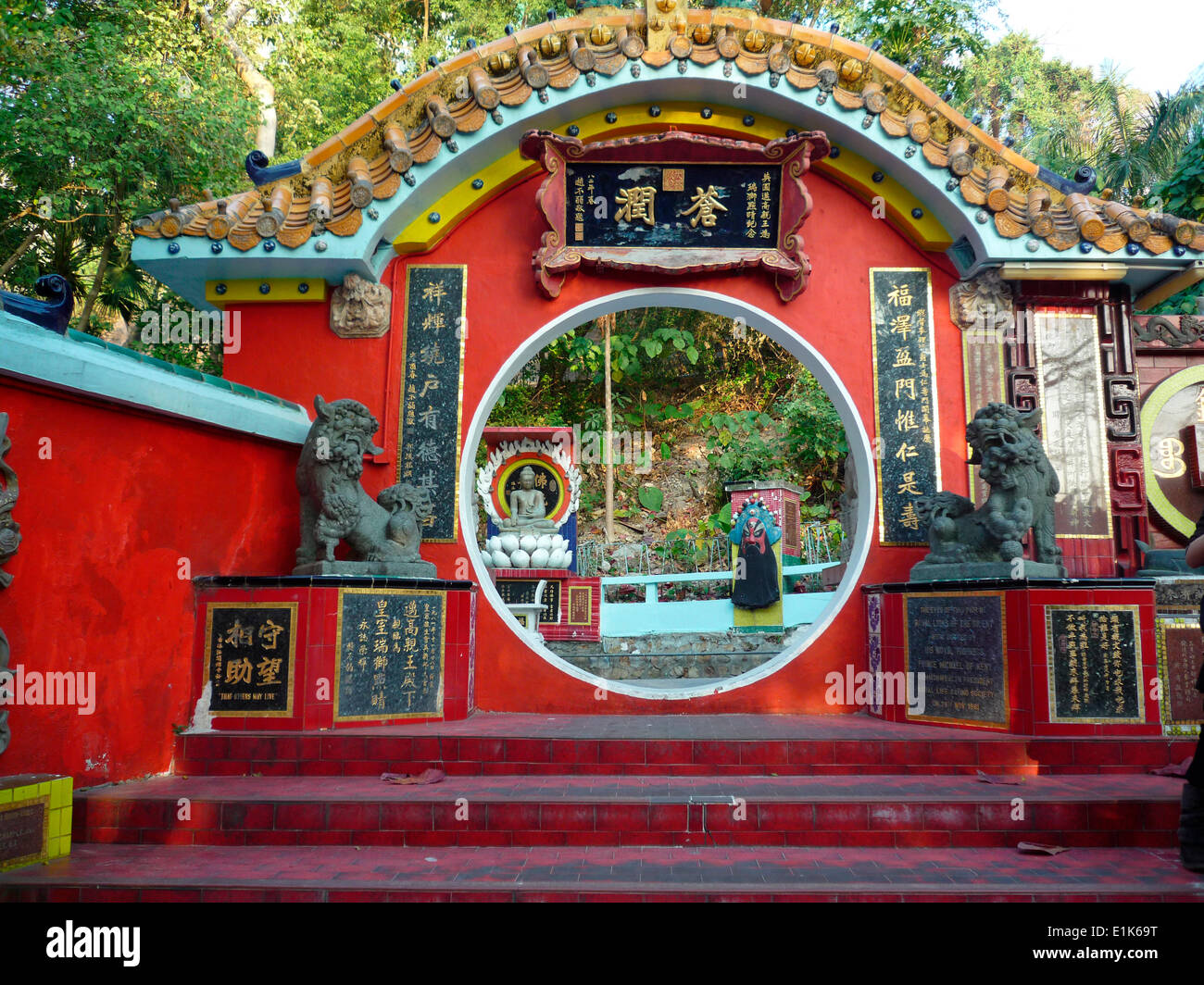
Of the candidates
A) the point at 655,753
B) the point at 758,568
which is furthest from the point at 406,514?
the point at 758,568

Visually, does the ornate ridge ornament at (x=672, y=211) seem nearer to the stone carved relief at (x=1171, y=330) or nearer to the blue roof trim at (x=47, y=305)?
the stone carved relief at (x=1171, y=330)

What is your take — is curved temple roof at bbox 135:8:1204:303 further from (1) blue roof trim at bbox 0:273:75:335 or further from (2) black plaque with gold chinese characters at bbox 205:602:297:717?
(2) black plaque with gold chinese characters at bbox 205:602:297:717

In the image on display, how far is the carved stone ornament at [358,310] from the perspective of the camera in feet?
20.3

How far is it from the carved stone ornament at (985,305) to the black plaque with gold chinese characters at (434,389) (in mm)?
3718

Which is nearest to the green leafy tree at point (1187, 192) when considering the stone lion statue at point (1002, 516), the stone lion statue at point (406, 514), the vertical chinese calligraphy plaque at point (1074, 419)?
the vertical chinese calligraphy plaque at point (1074, 419)

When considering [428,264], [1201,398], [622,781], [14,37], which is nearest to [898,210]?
[1201,398]

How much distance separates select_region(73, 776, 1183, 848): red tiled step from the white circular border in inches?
73.3

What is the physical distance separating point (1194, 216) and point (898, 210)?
3020mm

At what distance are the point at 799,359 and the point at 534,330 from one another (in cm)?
201

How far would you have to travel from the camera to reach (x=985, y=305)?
20.3 ft

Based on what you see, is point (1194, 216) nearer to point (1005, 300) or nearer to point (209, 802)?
point (1005, 300)

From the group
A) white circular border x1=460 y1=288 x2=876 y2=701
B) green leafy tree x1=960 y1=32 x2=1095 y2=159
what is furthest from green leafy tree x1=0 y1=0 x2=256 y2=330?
green leafy tree x1=960 y1=32 x2=1095 y2=159

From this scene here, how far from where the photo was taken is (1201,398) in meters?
6.23

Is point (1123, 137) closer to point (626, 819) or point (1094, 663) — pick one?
point (1094, 663)
